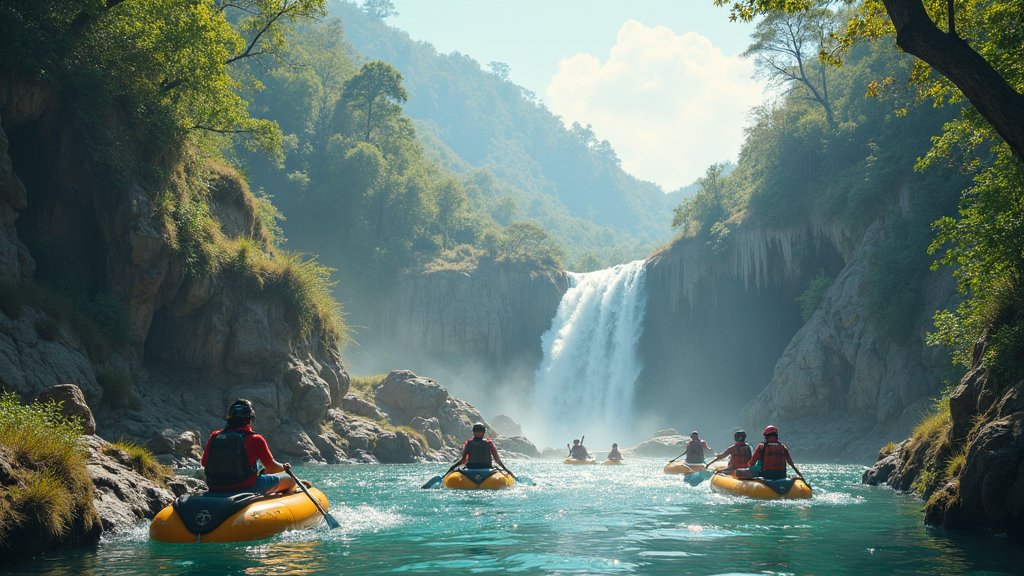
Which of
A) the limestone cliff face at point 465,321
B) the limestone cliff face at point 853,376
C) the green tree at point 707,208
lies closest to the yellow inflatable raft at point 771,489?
the limestone cliff face at point 853,376

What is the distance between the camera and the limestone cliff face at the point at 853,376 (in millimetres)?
30609

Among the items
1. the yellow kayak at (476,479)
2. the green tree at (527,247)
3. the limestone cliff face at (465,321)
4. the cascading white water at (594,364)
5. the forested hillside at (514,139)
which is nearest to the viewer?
the yellow kayak at (476,479)

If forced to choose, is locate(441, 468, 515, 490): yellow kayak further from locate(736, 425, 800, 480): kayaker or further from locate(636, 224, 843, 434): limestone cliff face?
locate(636, 224, 843, 434): limestone cliff face

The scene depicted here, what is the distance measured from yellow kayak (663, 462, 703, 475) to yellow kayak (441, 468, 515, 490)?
24.0ft

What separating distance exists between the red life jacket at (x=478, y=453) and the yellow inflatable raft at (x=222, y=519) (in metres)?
6.91

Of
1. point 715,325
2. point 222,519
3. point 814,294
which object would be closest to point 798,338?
point 814,294

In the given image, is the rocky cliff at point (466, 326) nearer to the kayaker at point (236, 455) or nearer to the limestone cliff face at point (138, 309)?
the limestone cliff face at point (138, 309)

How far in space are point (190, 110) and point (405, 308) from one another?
112 feet

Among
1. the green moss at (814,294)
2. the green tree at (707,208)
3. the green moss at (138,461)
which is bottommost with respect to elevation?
the green moss at (138,461)

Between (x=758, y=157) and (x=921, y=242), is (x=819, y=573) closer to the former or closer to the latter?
(x=921, y=242)

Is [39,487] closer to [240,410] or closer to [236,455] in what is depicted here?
[236,455]

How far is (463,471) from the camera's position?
16.3 meters

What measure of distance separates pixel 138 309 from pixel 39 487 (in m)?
14.2

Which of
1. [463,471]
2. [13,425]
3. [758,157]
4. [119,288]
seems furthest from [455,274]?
[13,425]
